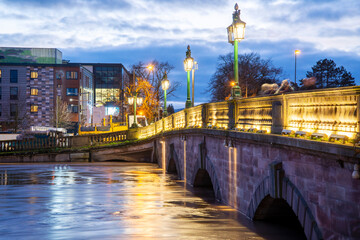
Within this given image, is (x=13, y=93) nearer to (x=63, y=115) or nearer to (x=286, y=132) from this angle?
(x=63, y=115)

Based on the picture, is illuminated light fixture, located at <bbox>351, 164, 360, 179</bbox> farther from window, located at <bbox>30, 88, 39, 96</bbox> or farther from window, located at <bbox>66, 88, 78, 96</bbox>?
window, located at <bbox>66, 88, 78, 96</bbox>

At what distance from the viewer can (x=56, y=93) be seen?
86.1 metres

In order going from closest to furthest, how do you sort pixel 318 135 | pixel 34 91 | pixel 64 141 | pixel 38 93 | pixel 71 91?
1. pixel 318 135
2. pixel 64 141
3. pixel 34 91
4. pixel 38 93
5. pixel 71 91

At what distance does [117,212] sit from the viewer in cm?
1599

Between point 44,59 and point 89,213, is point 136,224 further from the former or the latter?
point 44,59

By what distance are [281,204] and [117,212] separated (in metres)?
5.60

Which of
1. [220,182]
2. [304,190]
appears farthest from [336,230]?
[220,182]

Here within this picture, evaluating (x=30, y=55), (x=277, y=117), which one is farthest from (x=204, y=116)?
(x=30, y=55)

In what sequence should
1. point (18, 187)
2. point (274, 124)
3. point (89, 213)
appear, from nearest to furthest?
point (274, 124)
point (89, 213)
point (18, 187)

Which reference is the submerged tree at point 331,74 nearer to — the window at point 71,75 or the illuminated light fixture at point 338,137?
the window at point 71,75

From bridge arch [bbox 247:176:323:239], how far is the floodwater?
379mm

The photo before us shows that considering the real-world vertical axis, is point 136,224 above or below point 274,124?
below

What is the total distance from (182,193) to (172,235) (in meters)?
8.09

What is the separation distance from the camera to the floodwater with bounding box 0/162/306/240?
1247cm
